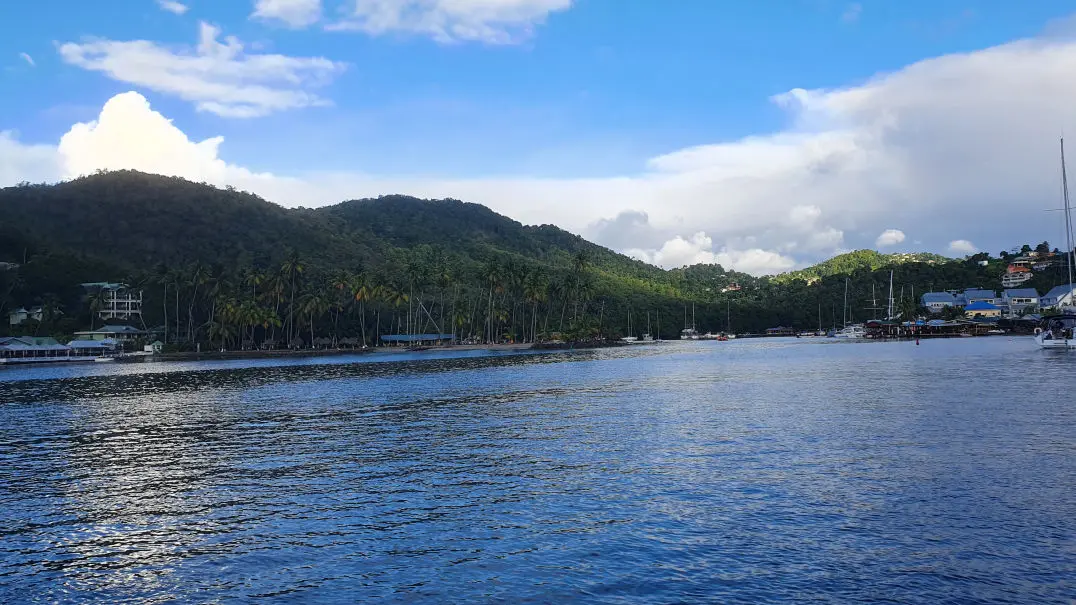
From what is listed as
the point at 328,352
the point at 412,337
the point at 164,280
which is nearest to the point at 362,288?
the point at 328,352

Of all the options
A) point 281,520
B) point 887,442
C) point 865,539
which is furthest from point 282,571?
point 887,442

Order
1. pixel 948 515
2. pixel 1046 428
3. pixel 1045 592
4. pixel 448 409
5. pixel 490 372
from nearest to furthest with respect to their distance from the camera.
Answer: pixel 1045 592 → pixel 948 515 → pixel 1046 428 → pixel 448 409 → pixel 490 372

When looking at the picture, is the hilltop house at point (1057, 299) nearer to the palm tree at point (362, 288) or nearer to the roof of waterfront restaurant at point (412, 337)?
the roof of waterfront restaurant at point (412, 337)

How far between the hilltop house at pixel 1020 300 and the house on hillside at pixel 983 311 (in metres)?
3.04

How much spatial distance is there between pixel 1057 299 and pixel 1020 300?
21954 mm

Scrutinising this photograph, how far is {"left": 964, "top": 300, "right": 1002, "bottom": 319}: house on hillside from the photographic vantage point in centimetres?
18175

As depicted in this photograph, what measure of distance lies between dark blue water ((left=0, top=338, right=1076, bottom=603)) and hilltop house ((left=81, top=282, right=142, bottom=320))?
139m

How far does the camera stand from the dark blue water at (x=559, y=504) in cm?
1428

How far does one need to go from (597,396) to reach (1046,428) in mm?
27376

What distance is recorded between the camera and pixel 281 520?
1931cm

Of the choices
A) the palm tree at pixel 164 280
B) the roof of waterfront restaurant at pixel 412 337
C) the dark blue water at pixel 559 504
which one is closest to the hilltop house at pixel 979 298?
the roof of waterfront restaurant at pixel 412 337

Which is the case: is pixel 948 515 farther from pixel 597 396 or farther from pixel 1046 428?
pixel 597 396

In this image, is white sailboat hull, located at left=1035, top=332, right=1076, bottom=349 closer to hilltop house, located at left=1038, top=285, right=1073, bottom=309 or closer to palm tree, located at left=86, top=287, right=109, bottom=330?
hilltop house, located at left=1038, top=285, right=1073, bottom=309

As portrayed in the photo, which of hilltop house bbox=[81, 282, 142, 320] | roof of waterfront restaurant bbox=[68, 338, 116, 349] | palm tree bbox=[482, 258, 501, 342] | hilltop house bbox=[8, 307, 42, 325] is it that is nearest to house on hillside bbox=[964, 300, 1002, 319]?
palm tree bbox=[482, 258, 501, 342]
